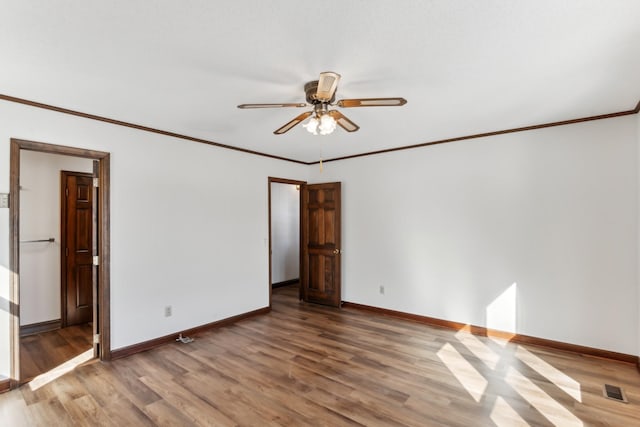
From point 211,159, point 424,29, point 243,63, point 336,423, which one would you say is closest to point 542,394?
point 336,423

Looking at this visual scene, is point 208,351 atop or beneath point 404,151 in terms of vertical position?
beneath

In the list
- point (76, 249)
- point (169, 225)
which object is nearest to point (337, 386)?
point (169, 225)

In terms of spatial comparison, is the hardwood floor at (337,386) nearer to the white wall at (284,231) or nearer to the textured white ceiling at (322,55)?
the textured white ceiling at (322,55)

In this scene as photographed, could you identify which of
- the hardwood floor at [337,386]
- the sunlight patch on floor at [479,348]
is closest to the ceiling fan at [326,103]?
the hardwood floor at [337,386]

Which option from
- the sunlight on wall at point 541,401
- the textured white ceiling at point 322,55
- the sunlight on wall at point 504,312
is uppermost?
the textured white ceiling at point 322,55

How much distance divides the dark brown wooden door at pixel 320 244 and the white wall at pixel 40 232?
352 centimetres

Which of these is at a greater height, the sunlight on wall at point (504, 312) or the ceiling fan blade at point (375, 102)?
the ceiling fan blade at point (375, 102)

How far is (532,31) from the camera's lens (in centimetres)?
180

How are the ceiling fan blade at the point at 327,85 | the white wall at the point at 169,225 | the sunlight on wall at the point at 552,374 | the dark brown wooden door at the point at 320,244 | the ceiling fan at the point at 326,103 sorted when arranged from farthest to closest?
the dark brown wooden door at the point at 320,244 → the white wall at the point at 169,225 → the sunlight on wall at the point at 552,374 → the ceiling fan at the point at 326,103 → the ceiling fan blade at the point at 327,85

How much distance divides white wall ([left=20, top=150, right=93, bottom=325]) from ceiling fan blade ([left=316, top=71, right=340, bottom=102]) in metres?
4.03

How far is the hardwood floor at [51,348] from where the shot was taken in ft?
10.2

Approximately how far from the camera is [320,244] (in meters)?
5.46

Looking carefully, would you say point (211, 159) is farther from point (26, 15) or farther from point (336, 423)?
point (336, 423)

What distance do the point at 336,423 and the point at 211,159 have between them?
3.41 m
